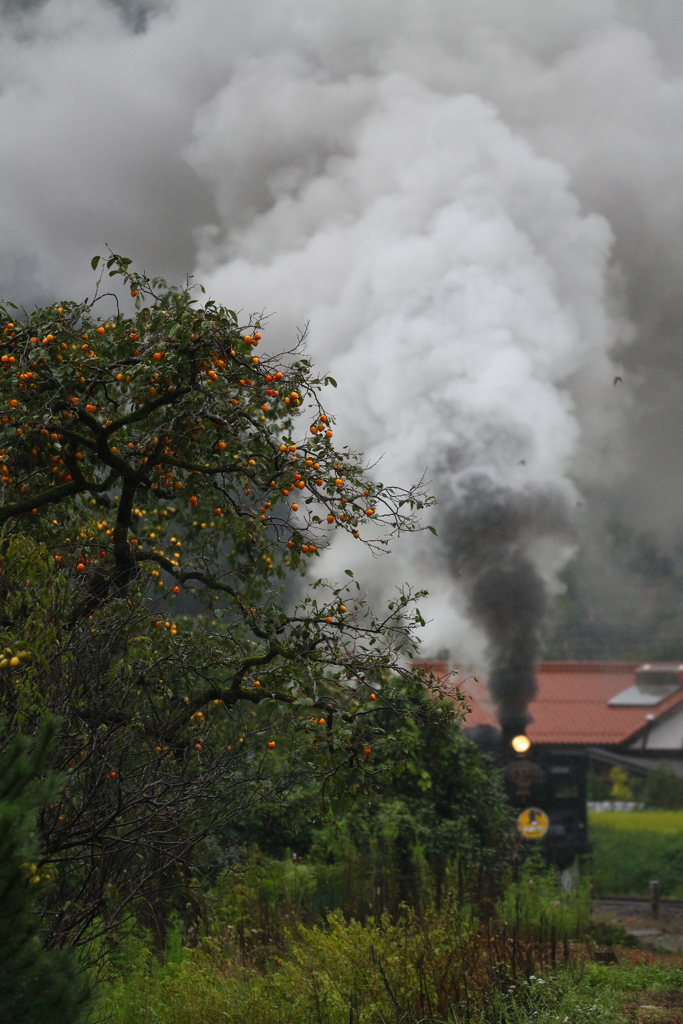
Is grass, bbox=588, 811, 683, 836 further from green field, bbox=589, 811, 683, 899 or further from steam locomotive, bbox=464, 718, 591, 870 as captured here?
steam locomotive, bbox=464, 718, 591, 870

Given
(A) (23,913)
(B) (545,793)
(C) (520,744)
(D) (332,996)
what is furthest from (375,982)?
(C) (520,744)

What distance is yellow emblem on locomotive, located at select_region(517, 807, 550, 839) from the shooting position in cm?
1398

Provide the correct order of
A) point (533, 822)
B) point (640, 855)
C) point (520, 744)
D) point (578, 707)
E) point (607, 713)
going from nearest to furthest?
point (533, 822)
point (520, 744)
point (640, 855)
point (578, 707)
point (607, 713)

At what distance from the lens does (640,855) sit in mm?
16906

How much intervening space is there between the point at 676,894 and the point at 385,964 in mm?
13557

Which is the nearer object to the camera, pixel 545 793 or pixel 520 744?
pixel 545 793

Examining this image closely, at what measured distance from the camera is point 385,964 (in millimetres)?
4762

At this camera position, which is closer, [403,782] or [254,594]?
[254,594]

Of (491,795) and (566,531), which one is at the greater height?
(566,531)

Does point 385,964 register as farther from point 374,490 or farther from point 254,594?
point 374,490

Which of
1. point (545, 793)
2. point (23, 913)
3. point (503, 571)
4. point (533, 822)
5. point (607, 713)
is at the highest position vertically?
point (503, 571)

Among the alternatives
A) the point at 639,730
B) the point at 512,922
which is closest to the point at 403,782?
the point at 512,922

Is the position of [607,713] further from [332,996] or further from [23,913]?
[23,913]

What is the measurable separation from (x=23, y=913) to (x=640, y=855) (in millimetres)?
16750
